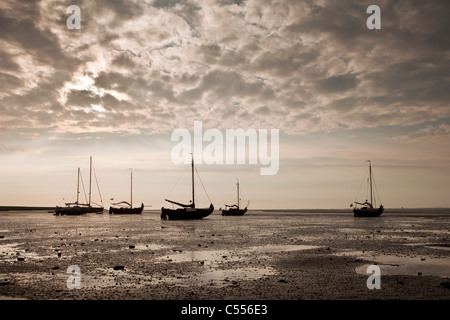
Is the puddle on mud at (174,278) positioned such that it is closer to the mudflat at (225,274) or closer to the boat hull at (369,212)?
the mudflat at (225,274)

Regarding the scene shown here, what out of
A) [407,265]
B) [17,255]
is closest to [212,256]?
[407,265]

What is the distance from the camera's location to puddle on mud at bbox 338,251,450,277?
51.8ft

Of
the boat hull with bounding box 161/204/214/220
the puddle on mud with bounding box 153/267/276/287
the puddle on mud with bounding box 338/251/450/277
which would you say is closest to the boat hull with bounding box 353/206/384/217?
the boat hull with bounding box 161/204/214/220

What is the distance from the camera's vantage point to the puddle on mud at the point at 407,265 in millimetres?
15784

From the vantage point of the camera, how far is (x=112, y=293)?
12.0 metres

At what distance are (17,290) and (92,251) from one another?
11562 mm

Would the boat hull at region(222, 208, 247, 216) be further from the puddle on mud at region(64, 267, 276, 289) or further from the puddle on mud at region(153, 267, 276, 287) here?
the puddle on mud at region(64, 267, 276, 289)

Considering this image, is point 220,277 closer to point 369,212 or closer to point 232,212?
point 369,212

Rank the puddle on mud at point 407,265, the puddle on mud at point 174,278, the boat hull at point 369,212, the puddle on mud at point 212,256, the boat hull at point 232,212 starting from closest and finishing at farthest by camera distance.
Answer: the puddle on mud at point 174,278, the puddle on mud at point 407,265, the puddle on mud at point 212,256, the boat hull at point 369,212, the boat hull at point 232,212

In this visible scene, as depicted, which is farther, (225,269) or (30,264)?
(30,264)

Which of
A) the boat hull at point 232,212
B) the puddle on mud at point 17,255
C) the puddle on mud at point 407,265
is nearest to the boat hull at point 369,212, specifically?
the boat hull at point 232,212
